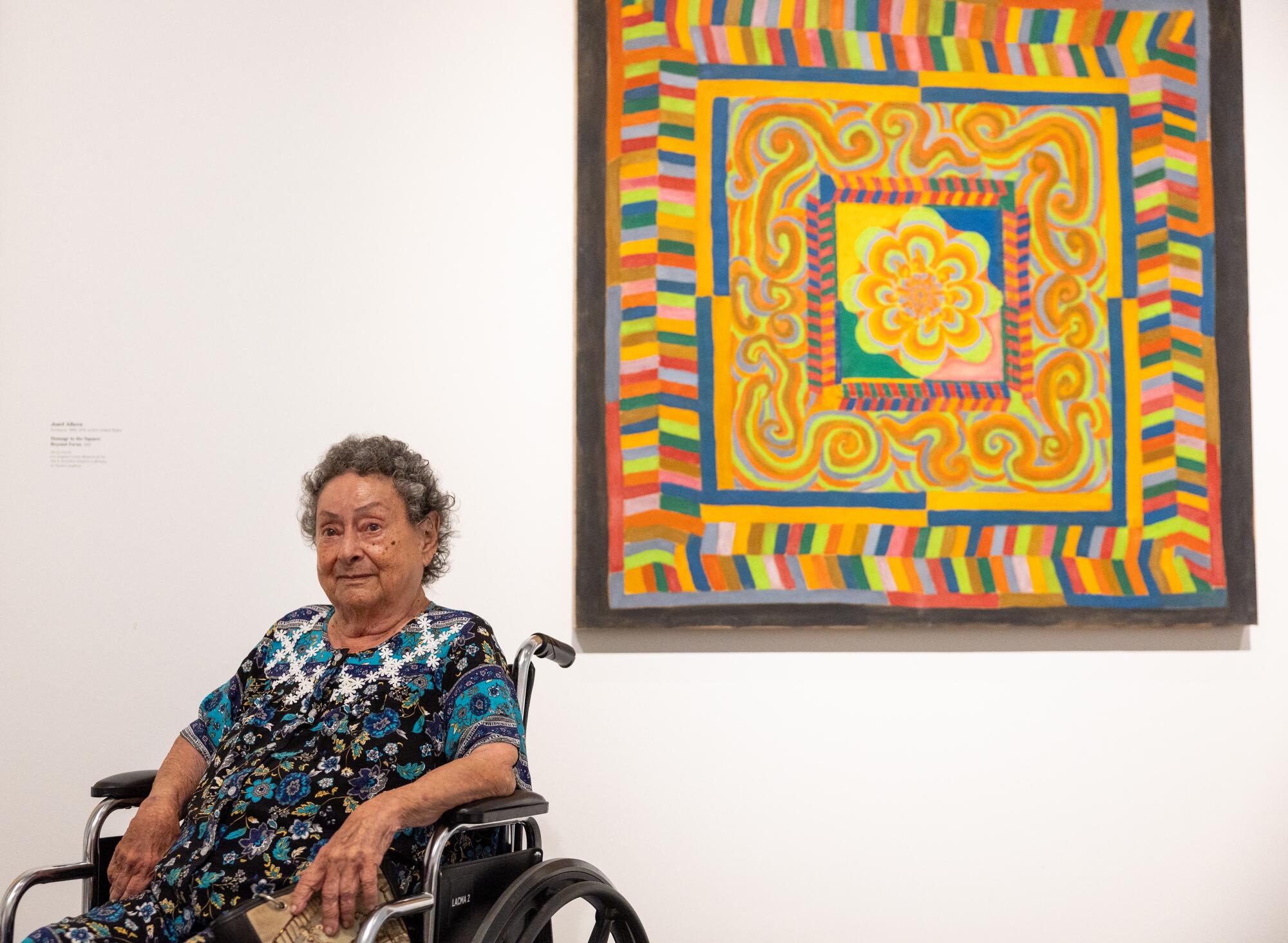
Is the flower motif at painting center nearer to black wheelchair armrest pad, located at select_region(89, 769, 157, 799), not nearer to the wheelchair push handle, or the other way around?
the wheelchair push handle

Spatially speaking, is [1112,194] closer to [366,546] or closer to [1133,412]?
[1133,412]

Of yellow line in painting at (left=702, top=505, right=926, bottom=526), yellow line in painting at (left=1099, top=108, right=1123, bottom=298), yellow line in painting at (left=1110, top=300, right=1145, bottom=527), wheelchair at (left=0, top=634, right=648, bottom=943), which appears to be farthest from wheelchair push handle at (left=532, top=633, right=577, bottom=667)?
yellow line in painting at (left=1099, top=108, right=1123, bottom=298)

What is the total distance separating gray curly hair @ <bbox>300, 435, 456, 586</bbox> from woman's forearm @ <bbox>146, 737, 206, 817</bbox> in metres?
0.41

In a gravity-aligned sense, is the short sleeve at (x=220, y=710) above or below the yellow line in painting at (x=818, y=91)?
below

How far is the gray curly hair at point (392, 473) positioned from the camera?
183 centimetres

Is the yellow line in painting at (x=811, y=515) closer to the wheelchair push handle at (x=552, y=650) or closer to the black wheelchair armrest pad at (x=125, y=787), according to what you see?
the wheelchair push handle at (x=552, y=650)

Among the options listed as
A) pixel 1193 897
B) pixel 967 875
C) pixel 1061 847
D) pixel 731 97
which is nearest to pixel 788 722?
pixel 967 875

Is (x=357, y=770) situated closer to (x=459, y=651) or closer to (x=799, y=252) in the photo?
(x=459, y=651)

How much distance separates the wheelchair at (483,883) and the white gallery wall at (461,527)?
0.54m

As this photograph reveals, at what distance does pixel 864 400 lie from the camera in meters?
2.37

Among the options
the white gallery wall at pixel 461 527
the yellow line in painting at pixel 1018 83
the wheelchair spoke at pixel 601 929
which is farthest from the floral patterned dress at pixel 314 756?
the yellow line in painting at pixel 1018 83

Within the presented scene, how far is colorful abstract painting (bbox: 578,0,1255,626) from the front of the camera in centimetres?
232

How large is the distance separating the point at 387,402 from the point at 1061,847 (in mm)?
1779

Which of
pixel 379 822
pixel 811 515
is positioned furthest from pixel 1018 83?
pixel 379 822
